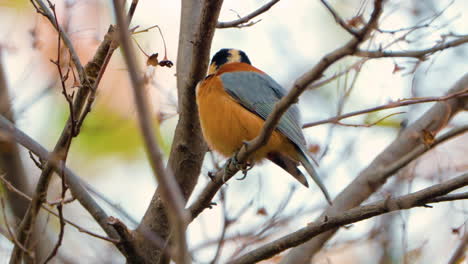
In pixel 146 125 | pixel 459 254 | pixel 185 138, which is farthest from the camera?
pixel 185 138

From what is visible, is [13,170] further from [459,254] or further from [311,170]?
[459,254]

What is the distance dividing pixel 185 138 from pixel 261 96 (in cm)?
87

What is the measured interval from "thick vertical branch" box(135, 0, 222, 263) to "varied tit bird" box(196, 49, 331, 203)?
0.16 metres

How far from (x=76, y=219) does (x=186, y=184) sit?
3.94ft

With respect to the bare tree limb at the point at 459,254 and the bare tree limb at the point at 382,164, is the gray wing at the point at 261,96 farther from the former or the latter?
the bare tree limb at the point at 459,254

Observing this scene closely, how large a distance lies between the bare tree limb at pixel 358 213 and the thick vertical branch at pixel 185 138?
891 mm

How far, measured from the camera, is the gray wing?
178 inches

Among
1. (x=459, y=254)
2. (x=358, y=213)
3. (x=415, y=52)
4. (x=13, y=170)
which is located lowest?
(x=459, y=254)

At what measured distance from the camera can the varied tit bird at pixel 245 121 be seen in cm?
450

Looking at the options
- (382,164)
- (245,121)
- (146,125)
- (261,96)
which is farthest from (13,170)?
(146,125)

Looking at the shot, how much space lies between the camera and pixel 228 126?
461 centimetres

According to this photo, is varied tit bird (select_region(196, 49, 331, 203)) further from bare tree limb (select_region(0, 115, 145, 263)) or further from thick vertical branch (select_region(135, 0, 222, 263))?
bare tree limb (select_region(0, 115, 145, 263))

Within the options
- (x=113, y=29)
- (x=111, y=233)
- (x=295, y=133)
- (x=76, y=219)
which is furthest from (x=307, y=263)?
(x=113, y=29)

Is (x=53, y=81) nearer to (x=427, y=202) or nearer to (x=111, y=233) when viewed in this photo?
(x=111, y=233)
